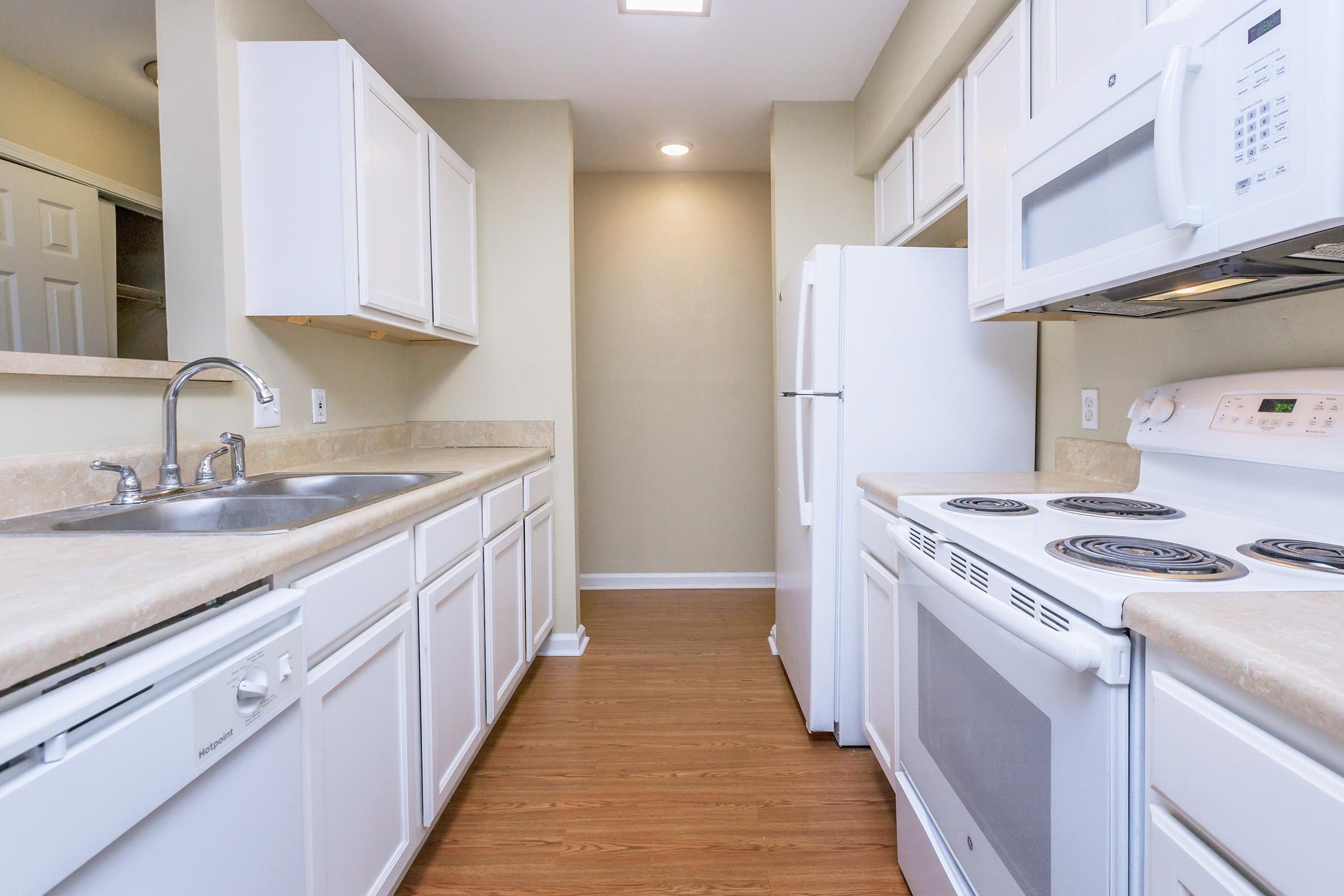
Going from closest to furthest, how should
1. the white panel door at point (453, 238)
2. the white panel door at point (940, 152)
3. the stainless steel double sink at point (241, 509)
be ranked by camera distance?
the stainless steel double sink at point (241, 509), the white panel door at point (940, 152), the white panel door at point (453, 238)

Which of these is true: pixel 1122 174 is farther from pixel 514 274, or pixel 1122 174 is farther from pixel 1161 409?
pixel 514 274

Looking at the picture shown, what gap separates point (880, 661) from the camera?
5.43 feet

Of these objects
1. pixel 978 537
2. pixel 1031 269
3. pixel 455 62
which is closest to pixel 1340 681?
pixel 978 537

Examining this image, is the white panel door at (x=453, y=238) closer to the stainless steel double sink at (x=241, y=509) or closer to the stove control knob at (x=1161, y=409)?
the stainless steel double sink at (x=241, y=509)

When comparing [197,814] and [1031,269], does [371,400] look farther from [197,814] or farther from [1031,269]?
[1031,269]

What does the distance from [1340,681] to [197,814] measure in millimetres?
1113

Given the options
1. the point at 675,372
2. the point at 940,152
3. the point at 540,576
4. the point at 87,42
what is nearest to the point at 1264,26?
the point at 940,152

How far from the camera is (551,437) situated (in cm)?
281

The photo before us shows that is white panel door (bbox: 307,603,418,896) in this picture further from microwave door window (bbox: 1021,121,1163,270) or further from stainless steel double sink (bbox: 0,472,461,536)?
microwave door window (bbox: 1021,121,1163,270)

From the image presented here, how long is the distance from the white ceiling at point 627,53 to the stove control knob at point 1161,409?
160 cm

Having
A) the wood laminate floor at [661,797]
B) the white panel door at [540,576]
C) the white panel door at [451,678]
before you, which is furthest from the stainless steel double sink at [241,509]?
the wood laminate floor at [661,797]

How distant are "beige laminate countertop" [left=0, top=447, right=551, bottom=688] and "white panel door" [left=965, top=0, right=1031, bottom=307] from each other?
4.86 feet

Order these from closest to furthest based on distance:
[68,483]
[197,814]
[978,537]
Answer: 1. [197,814]
2. [978,537]
3. [68,483]

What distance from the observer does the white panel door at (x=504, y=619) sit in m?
1.95
